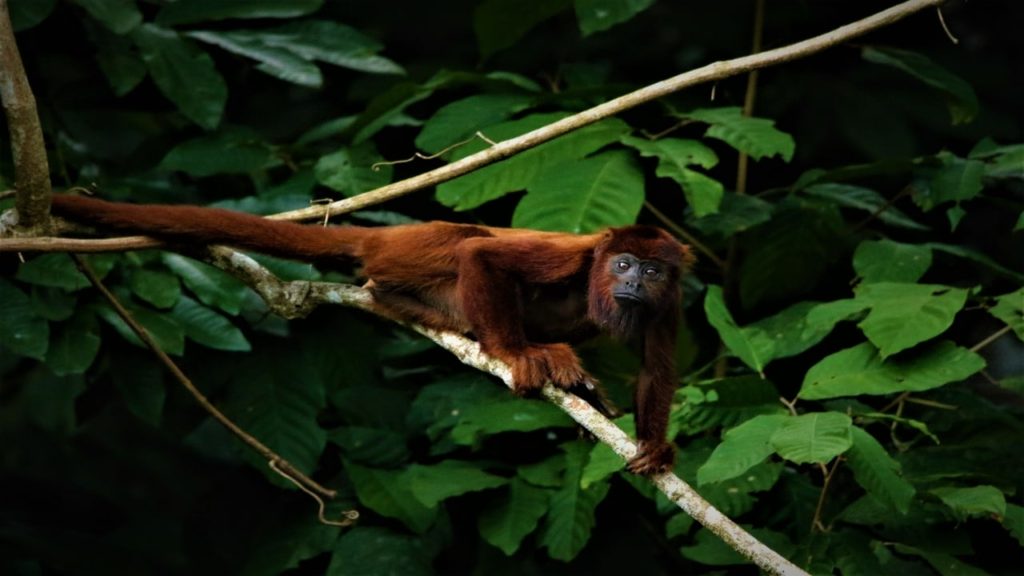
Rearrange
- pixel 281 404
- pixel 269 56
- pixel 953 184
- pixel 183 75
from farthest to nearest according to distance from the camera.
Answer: pixel 269 56 → pixel 183 75 → pixel 281 404 → pixel 953 184

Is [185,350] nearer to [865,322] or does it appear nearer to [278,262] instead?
[278,262]

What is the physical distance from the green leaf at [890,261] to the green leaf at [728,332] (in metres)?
0.70

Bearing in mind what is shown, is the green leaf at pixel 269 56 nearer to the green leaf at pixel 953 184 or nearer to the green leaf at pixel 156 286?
the green leaf at pixel 156 286

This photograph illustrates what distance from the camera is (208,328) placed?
5746 millimetres

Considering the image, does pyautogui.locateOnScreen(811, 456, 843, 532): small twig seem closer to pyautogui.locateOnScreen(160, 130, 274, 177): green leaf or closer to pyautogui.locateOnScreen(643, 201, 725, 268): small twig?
pyautogui.locateOnScreen(643, 201, 725, 268): small twig

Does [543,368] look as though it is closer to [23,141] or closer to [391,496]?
[391,496]

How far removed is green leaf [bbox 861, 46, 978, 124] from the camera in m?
6.11

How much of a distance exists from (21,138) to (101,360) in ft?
6.53

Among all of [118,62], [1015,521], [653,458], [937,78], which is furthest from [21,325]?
[937,78]

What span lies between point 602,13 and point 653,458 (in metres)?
2.14

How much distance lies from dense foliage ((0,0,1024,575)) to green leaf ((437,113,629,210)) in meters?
0.02

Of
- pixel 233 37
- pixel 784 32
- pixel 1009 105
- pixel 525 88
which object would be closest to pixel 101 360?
pixel 233 37

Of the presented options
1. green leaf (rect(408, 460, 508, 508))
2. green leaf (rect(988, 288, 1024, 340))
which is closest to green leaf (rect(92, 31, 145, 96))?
A: green leaf (rect(408, 460, 508, 508))

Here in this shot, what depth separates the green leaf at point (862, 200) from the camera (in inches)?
245
